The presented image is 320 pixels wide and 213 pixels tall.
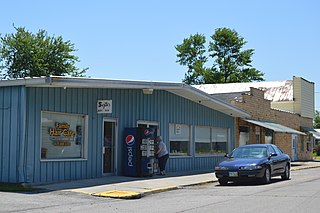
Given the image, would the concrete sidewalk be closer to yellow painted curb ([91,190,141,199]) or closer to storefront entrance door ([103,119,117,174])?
yellow painted curb ([91,190,141,199])

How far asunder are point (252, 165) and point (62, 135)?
21.3ft

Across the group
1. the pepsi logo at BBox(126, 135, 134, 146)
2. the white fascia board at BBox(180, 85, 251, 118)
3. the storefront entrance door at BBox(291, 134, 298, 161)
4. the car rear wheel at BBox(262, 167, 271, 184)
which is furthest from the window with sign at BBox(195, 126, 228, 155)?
the storefront entrance door at BBox(291, 134, 298, 161)

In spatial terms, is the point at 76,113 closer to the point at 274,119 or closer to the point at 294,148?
the point at 274,119

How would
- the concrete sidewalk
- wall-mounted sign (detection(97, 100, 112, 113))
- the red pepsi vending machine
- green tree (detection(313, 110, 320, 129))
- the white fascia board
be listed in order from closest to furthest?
the concrete sidewalk
wall-mounted sign (detection(97, 100, 112, 113))
the red pepsi vending machine
the white fascia board
green tree (detection(313, 110, 320, 129))

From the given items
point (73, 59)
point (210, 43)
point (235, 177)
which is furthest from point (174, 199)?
point (210, 43)

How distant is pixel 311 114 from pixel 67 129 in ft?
101

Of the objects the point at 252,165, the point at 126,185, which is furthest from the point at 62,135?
the point at 252,165

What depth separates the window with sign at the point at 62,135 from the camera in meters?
16.3

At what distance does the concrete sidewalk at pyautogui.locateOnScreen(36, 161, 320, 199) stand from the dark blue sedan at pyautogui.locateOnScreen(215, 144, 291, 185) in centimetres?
121

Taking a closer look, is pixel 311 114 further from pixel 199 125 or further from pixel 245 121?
pixel 199 125

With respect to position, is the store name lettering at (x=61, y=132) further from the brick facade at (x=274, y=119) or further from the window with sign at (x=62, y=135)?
the brick facade at (x=274, y=119)

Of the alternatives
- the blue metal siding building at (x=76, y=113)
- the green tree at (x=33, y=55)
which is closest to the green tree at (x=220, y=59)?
the green tree at (x=33, y=55)

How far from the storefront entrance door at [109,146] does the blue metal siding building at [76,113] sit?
0.12 m

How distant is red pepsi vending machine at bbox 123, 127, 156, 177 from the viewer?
19062mm
